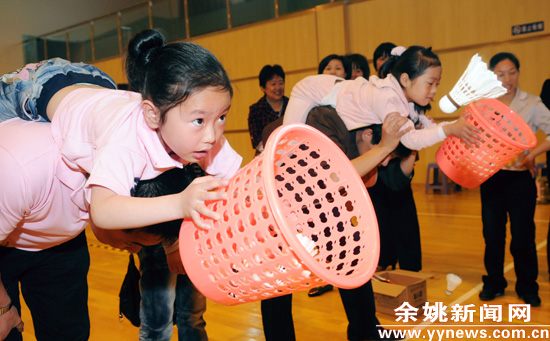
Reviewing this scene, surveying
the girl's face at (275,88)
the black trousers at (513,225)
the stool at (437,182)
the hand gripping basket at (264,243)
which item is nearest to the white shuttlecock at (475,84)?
the black trousers at (513,225)

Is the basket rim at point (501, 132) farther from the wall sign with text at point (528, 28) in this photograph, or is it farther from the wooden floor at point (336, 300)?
the wall sign with text at point (528, 28)

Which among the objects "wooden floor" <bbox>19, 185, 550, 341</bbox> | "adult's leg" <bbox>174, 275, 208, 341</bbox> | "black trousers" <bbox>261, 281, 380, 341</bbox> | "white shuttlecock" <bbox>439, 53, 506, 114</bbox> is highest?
"white shuttlecock" <bbox>439, 53, 506, 114</bbox>

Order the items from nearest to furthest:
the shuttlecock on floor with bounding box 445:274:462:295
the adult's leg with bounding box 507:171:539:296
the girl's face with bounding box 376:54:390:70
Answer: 1. the adult's leg with bounding box 507:171:539:296
2. the shuttlecock on floor with bounding box 445:274:462:295
3. the girl's face with bounding box 376:54:390:70

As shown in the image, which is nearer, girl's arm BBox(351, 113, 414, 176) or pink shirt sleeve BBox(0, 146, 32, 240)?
pink shirt sleeve BBox(0, 146, 32, 240)

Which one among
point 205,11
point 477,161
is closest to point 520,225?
point 477,161

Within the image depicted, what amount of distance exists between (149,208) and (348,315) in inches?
59.5

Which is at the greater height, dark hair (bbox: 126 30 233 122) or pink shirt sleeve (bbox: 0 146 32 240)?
dark hair (bbox: 126 30 233 122)

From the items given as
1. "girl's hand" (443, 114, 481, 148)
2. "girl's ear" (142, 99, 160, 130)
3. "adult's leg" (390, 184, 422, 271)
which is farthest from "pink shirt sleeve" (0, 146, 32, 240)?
"adult's leg" (390, 184, 422, 271)

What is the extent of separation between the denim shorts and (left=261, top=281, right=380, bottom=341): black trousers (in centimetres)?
113

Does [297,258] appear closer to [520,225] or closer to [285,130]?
[285,130]

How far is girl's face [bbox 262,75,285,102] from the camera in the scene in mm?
4516

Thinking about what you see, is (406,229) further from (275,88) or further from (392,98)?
(275,88)

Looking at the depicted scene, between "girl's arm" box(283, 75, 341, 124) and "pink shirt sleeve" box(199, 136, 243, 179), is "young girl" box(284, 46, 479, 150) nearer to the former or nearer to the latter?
"girl's arm" box(283, 75, 341, 124)

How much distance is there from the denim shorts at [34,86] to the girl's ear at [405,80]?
1412mm
